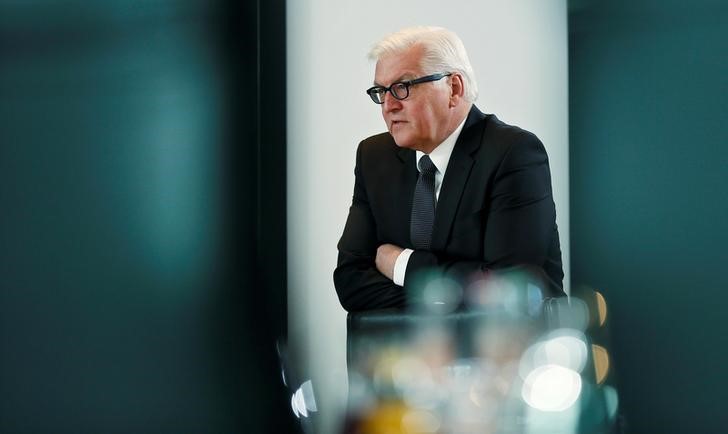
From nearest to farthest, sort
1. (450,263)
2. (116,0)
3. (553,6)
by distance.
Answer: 1. (116,0)
2. (450,263)
3. (553,6)

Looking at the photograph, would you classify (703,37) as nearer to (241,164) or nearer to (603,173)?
(603,173)

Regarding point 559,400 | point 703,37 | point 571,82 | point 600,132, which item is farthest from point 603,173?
point 559,400

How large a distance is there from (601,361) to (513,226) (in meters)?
0.50

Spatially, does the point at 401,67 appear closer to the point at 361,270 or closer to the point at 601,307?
the point at 361,270

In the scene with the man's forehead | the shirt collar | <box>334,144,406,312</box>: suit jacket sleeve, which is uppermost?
the man's forehead

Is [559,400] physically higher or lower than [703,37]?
lower

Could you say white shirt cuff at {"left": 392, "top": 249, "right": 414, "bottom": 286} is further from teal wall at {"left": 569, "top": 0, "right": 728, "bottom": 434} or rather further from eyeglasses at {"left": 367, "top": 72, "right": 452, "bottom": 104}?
teal wall at {"left": 569, "top": 0, "right": 728, "bottom": 434}

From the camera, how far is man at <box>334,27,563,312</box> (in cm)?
151

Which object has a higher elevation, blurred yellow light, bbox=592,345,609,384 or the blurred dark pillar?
the blurred dark pillar

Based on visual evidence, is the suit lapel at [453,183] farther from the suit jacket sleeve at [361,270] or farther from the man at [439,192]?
the suit jacket sleeve at [361,270]

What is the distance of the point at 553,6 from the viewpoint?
176cm

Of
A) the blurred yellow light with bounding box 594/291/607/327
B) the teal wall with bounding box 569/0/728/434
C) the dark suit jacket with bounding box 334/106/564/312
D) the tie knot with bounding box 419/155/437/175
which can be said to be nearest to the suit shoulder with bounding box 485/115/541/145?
the dark suit jacket with bounding box 334/106/564/312

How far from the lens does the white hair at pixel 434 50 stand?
5.20ft

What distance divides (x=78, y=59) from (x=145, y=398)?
699 mm
